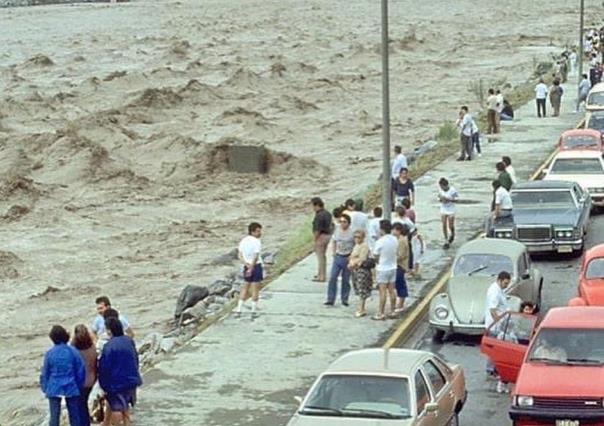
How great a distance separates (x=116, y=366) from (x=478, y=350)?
6912 millimetres

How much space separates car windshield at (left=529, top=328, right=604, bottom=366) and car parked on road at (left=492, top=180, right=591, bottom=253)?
11111mm

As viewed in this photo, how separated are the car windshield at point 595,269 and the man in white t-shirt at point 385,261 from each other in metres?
2.97

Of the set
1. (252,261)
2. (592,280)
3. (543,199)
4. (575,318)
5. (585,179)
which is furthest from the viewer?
(585,179)

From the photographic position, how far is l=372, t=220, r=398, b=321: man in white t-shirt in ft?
74.0

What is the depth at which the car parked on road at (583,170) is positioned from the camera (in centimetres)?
3331

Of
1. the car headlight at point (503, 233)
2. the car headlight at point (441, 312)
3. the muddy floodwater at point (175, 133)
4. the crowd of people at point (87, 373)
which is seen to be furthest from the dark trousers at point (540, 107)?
the crowd of people at point (87, 373)

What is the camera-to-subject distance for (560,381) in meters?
16.5

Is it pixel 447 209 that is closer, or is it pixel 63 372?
pixel 63 372

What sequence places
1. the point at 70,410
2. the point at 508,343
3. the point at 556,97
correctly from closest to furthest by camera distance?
the point at 70,410
the point at 508,343
the point at 556,97

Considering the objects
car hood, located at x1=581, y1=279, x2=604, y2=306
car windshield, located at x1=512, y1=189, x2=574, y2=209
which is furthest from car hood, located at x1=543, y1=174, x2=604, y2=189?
car hood, located at x1=581, y1=279, x2=604, y2=306

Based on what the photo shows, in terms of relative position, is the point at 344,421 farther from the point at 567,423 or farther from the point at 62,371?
the point at 62,371

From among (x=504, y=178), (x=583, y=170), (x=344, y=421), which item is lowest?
(x=583, y=170)

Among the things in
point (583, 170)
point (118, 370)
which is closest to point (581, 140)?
point (583, 170)

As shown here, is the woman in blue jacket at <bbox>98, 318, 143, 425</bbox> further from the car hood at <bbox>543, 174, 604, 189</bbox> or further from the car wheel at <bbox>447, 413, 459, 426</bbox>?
the car hood at <bbox>543, 174, 604, 189</bbox>
